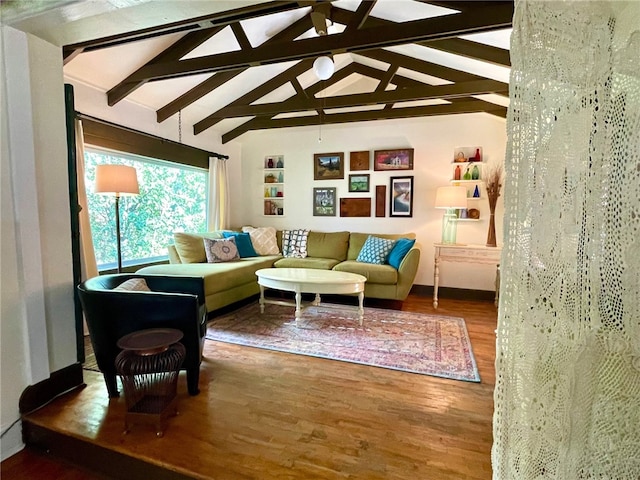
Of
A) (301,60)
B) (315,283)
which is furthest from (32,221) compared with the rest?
(301,60)

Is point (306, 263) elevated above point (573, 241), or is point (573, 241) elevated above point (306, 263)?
point (573, 241)

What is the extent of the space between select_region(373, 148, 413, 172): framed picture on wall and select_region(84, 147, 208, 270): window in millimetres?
2633

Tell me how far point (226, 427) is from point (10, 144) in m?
1.88

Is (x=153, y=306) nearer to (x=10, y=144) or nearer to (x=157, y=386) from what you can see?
(x=157, y=386)

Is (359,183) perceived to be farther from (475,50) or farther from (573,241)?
(573,241)

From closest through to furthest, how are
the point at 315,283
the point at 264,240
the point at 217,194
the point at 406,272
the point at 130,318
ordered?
the point at 130,318 → the point at 315,283 → the point at 406,272 → the point at 264,240 → the point at 217,194

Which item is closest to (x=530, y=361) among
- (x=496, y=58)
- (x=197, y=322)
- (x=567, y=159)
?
(x=567, y=159)

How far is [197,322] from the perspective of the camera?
6.40ft

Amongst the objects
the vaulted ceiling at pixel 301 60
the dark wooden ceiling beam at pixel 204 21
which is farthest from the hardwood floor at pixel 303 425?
the dark wooden ceiling beam at pixel 204 21

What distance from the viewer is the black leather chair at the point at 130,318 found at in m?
1.83

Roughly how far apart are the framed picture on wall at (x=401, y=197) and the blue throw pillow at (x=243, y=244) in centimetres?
211

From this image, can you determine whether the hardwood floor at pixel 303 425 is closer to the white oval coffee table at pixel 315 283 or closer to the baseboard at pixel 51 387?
the baseboard at pixel 51 387

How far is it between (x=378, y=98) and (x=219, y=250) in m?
2.70

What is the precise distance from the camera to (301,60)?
143 inches
